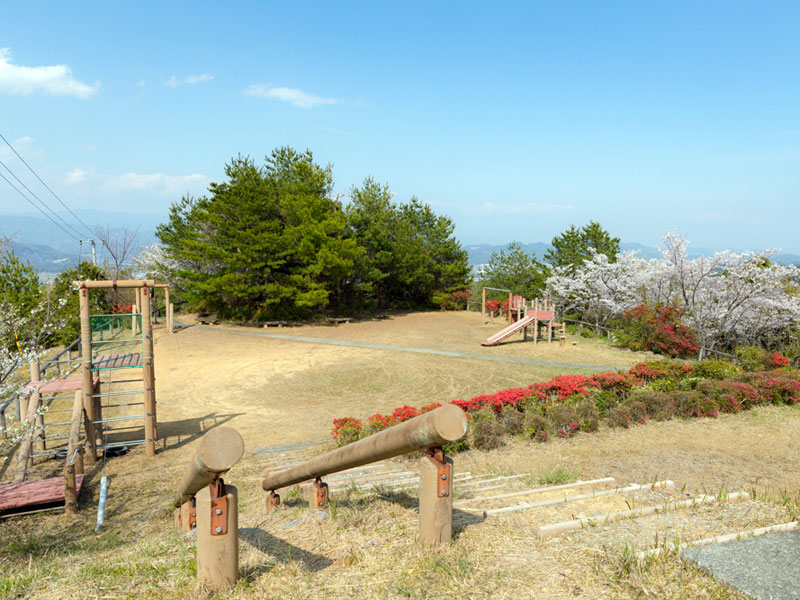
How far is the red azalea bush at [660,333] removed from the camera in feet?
58.6

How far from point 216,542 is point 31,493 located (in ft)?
17.5

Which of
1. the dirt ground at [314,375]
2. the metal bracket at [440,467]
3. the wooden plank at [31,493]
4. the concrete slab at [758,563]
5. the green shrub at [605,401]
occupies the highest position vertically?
the metal bracket at [440,467]

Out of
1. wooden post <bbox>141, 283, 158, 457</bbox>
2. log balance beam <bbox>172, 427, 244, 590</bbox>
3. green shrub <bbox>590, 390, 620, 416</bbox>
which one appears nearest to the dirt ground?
wooden post <bbox>141, 283, 158, 457</bbox>

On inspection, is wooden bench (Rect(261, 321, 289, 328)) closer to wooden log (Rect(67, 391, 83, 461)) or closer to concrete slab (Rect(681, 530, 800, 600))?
wooden log (Rect(67, 391, 83, 461))

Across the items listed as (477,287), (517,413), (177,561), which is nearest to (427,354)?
(517,413)

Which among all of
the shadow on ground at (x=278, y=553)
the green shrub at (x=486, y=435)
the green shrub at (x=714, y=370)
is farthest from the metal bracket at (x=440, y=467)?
the green shrub at (x=714, y=370)

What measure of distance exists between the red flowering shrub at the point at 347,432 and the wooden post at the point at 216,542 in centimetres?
530

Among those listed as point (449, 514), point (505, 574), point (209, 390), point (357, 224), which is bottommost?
point (209, 390)

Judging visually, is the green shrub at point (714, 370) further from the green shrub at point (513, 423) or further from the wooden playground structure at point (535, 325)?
the wooden playground structure at point (535, 325)

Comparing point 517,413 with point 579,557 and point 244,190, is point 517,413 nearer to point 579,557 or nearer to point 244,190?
point 579,557

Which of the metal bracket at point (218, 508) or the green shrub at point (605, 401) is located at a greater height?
the metal bracket at point (218, 508)

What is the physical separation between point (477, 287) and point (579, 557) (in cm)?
3435

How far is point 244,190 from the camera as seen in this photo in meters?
25.9

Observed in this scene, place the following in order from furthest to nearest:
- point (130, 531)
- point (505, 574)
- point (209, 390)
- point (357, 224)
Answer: point (357, 224) < point (209, 390) < point (130, 531) < point (505, 574)
